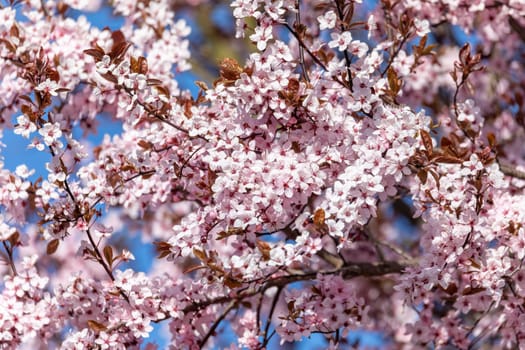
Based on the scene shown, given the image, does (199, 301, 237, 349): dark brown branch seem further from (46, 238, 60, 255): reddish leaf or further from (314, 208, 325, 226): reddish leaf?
(314, 208, 325, 226): reddish leaf

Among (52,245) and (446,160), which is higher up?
(52,245)

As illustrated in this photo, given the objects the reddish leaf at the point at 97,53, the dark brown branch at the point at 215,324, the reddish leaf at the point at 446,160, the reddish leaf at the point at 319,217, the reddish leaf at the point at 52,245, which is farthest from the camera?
the dark brown branch at the point at 215,324

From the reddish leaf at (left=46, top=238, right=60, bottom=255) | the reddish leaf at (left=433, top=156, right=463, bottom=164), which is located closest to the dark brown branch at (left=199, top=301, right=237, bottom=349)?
the reddish leaf at (left=46, top=238, right=60, bottom=255)

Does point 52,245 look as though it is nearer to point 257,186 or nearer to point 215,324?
point 215,324

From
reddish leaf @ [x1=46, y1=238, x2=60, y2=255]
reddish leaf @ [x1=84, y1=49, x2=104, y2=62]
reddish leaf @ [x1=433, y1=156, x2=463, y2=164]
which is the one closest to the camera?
reddish leaf @ [x1=433, y1=156, x2=463, y2=164]

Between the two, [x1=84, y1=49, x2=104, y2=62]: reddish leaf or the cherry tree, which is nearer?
the cherry tree

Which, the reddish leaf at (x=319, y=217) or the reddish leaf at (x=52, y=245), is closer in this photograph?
the reddish leaf at (x=319, y=217)

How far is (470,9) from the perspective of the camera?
5477 mm

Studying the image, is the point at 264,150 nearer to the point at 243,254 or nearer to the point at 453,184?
the point at 243,254

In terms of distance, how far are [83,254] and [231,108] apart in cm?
110

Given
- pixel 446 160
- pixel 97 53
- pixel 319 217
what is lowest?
pixel 319 217

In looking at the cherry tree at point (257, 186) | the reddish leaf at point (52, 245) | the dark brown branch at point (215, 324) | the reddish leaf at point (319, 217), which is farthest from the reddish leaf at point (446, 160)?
the reddish leaf at point (52, 245)

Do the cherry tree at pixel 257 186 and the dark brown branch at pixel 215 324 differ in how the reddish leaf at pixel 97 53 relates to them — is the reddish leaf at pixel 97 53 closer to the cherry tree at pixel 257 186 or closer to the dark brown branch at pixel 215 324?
the cherry tree at pixel 257 186

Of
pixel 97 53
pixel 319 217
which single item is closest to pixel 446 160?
pixel 319 217
